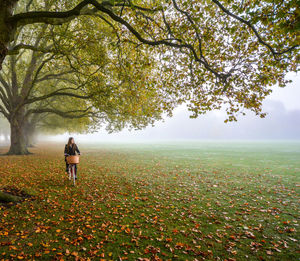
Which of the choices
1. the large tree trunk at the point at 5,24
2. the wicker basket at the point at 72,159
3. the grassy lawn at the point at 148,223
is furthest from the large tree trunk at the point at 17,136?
the large tree trunk at the point at 5,24

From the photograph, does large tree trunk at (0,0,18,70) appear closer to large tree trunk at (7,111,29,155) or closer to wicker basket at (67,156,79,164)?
wicker basket at (67,156,79,164)

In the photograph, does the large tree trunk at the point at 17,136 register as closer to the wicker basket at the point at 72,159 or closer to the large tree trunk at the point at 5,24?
the wicker basket at the point at 72,159

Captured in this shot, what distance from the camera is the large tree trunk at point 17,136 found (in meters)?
21.0

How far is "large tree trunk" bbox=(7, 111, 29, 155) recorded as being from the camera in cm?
2103

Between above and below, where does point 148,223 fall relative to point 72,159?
below

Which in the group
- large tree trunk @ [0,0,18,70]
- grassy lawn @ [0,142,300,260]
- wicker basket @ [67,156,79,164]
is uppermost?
large tree trunk @ [0,0,18,70]

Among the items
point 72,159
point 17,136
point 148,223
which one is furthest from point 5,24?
point 17,136

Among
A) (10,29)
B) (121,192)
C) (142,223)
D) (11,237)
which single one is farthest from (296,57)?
(11,237)

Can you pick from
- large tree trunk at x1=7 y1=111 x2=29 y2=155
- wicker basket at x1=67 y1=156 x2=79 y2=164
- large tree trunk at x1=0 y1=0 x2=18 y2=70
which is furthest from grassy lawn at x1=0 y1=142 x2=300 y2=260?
large tree trunk at x1=7 y1=111 x2=29 y2=155

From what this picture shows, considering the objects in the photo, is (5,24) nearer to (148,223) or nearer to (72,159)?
(72,159)

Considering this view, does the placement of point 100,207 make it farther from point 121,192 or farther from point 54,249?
point 54,249

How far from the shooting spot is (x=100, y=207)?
699cm

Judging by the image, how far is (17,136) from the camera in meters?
21.7

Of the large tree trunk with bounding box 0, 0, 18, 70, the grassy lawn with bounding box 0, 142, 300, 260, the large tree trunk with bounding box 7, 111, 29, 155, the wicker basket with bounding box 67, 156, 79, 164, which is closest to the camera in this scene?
the grassy lawn with bounding box 0, 142, 300, 260
